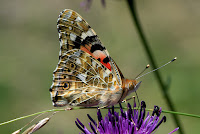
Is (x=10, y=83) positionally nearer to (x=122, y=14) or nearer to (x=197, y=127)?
(x=122, y=14)

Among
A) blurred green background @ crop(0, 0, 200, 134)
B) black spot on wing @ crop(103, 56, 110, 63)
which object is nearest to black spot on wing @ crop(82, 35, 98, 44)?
black spot on wing @ crop(103, 56, 110, 63)

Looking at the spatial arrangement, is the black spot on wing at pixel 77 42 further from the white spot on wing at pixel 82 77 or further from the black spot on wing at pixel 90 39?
the white spot on wing at pixel 82 77

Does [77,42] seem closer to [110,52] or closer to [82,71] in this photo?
[82,71]

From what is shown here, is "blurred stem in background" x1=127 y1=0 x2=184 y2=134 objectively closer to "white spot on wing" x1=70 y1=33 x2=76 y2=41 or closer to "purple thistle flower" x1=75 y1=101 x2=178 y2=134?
"purple thistle flower" x1=75 y1=101 x2=178 y2=134

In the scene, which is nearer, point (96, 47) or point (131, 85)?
point (131, 85)

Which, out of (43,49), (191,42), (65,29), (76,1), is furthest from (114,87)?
(76,1)

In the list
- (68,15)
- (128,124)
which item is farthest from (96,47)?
(128,124)

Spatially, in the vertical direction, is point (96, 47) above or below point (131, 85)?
above

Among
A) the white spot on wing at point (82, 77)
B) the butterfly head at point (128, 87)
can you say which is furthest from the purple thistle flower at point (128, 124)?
the white spot on wing at point (82, 77)
